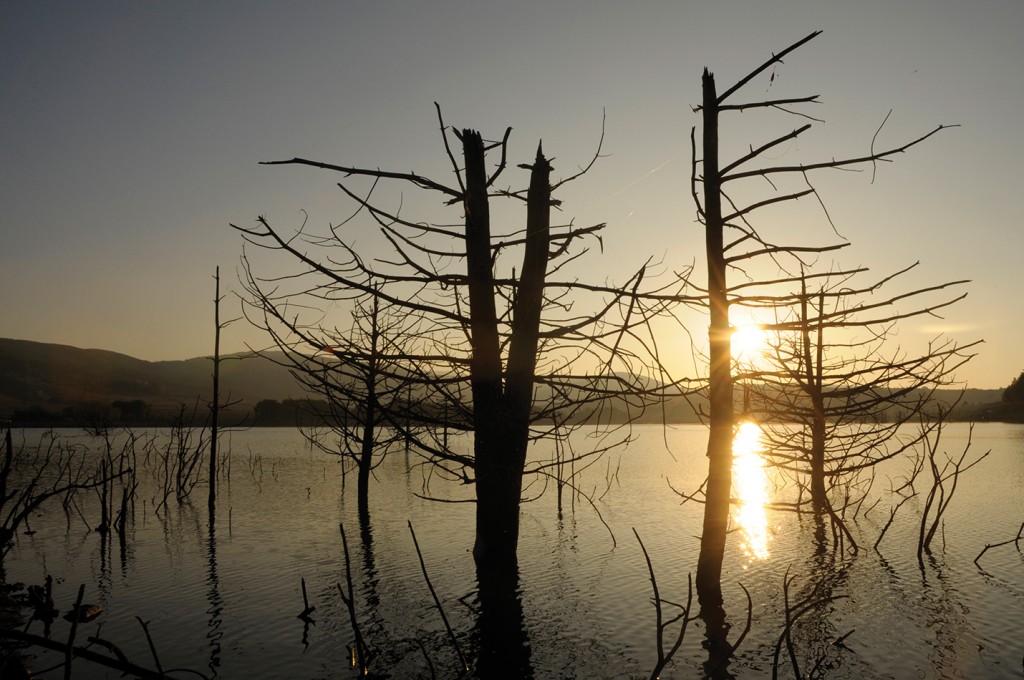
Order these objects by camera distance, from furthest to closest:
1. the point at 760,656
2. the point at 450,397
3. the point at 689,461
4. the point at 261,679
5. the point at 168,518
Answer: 1. the point at 689,461
2. the point at 168,518
3. the point at 760,656
4. the point at 261,679
5. the point at 450,397

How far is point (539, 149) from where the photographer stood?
9.38 meters

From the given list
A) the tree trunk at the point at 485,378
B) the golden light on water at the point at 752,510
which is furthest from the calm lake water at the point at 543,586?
the tree trunk at the point at 485,378

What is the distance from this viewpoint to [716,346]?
319 inches

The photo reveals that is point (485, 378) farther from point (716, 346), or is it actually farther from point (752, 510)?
point (752, 510)

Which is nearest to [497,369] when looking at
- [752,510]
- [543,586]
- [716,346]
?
[716,346]

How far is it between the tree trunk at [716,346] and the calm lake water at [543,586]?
2.71 feet

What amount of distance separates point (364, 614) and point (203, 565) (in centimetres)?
609

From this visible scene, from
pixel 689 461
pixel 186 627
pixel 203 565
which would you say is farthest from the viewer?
pixel 689 461

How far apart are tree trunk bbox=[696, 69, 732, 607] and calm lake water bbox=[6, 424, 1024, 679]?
83 centimetres

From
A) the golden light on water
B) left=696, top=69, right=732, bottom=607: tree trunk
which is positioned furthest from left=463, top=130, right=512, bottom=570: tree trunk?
the golden light on water

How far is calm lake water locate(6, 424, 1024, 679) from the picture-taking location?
9.63 metres

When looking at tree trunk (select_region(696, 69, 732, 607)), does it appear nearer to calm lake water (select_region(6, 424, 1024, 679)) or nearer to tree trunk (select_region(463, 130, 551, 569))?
calm lake water (select_region(6, 424, 1024, 679))

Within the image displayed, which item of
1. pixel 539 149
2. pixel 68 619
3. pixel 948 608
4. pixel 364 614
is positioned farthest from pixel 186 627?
pixel 948 608

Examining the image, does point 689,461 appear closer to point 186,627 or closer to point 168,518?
point 168,518
